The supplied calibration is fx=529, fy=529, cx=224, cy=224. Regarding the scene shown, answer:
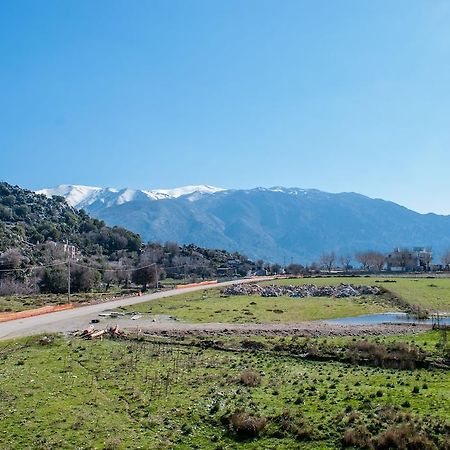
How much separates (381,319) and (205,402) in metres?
41.5

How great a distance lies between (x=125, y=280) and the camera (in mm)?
129125

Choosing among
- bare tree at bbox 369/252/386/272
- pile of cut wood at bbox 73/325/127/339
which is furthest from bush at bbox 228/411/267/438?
bare tree at bbox 369/252/386/272

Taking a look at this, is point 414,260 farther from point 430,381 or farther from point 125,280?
point 430,381

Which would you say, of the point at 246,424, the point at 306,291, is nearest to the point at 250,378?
the point at 246,424

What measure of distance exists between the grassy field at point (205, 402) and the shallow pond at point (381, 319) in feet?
79.9

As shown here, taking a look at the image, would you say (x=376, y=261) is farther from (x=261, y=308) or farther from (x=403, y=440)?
(x=403, y=440)

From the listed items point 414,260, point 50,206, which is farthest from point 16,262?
point 414,260

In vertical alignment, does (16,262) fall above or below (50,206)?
below

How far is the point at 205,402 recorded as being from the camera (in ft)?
78.7

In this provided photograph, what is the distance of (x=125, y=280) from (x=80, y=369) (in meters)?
99.4

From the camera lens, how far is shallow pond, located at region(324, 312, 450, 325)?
56.3m

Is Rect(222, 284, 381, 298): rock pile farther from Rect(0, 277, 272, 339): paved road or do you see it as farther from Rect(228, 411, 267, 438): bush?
Rect(228, 411, 267, 438): bush

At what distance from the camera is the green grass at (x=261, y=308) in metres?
60.2

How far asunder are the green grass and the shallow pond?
2.37 m
